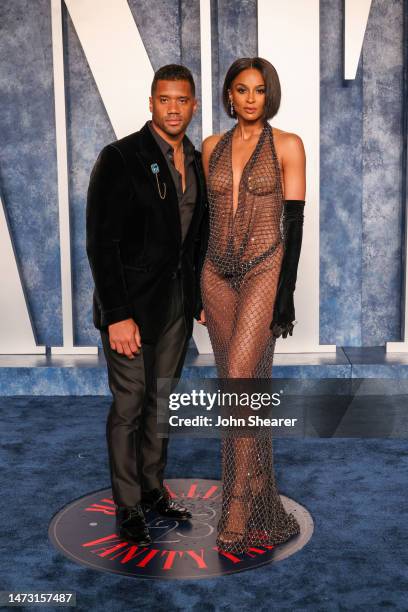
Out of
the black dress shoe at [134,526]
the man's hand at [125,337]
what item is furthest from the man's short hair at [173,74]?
the black dress shoe at [134,526]

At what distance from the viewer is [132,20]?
531 centimetres

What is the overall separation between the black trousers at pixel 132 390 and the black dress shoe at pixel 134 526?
3cm

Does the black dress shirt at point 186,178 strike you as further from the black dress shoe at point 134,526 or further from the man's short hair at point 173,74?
the black dress shoe at point 134,526

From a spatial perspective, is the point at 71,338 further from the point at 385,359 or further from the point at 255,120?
the point at 255,120

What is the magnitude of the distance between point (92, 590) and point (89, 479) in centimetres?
110

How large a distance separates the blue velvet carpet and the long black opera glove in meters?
0.89

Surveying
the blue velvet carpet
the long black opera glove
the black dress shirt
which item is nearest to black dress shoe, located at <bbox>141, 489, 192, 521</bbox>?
the blue velvet carpet

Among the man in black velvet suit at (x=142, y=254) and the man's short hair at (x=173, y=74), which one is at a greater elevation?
the man's short hair at (x=173, y=74)

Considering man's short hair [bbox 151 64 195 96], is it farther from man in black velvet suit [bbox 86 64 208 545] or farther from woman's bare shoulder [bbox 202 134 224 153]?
woman's bare shoulder [bbox 202 134 224 153]

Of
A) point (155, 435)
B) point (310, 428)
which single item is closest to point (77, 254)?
point (310, 428)

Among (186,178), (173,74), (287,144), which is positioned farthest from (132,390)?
(173,74)

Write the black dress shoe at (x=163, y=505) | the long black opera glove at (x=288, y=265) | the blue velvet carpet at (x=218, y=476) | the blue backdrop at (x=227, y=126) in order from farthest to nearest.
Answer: the blue backdrop at (x=227, y=126) → the black dress shoe at (x=163, y=505) → the long black opera glove at (x=288, y=265) → the blue velvet carpet at (x=218, y=476)

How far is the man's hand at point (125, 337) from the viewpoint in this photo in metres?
3.03

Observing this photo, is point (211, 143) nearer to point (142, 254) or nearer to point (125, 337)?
point (142, 254)
